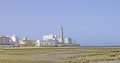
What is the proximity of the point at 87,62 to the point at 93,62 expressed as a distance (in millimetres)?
1043

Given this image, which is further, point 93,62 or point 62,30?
point 62,30

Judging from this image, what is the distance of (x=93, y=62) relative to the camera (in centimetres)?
4091

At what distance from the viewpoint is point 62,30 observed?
641 feet

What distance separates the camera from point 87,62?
40.3 m

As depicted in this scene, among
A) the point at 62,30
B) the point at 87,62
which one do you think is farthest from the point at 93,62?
the point at 62,30

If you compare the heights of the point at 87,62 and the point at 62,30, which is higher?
the point at 62,30

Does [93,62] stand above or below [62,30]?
below

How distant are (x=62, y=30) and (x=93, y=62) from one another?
6090 inches

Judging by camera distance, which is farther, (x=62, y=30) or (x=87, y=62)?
(x=62, y=30)

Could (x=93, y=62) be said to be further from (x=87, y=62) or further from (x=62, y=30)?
(x=62, y=30)

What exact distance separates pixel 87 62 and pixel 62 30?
509ft
